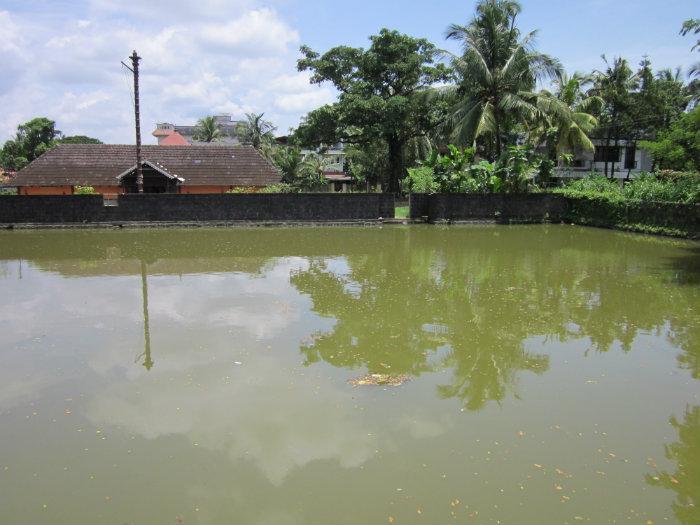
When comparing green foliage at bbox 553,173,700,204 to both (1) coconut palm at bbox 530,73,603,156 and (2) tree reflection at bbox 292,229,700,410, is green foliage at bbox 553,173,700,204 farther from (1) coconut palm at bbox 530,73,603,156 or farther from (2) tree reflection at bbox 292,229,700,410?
(2) tree reflection at bbox 292,229,700,410

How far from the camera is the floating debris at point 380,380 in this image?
5.53 meters

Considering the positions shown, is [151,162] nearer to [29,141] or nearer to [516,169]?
[516,169]

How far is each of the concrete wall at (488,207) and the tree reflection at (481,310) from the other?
8.52 metres

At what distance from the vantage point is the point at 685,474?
13.1ft

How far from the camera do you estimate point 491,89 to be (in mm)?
23047

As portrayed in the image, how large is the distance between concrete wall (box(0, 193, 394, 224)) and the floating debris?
16.8 m

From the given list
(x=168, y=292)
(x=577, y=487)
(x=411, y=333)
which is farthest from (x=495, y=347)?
(x=168, y=292)

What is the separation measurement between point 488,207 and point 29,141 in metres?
48.9

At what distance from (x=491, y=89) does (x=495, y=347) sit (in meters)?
18.7

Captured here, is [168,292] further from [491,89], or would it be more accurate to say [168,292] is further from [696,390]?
[491,89]

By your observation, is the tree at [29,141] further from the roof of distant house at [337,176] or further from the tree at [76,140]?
the roof of distant house at [337,176]

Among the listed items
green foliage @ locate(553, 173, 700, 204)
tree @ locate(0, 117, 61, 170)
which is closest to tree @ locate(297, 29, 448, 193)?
green foliage @ locate(553, 173, 700, 204)

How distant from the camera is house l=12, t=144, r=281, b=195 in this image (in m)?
27.2

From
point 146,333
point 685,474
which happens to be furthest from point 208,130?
point 685,474
